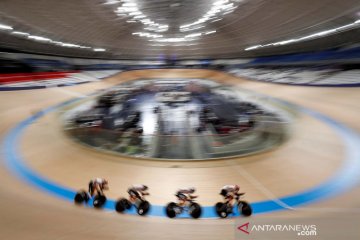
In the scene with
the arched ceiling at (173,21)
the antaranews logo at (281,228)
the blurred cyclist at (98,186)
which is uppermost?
the arched ceiling at (173,21)

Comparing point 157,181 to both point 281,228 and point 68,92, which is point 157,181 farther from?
point 68,92

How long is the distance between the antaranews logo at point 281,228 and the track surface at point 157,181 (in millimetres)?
89

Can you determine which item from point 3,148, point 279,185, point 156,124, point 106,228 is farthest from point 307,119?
point 3,148

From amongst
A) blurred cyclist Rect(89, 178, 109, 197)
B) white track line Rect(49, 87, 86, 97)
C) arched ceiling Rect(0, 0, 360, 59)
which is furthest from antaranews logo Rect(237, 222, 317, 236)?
white track line Rect(49, 87, 86, 97)

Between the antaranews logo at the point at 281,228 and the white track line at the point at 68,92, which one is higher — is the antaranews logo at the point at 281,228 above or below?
below

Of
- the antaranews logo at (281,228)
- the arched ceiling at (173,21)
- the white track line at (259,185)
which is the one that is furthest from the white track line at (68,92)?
the antaranews logo at (281,228)

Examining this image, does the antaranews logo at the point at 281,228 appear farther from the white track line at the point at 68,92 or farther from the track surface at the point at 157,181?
the white track line at the point at 68,92

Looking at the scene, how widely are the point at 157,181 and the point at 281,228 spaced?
138cm

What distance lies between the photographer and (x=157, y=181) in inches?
111

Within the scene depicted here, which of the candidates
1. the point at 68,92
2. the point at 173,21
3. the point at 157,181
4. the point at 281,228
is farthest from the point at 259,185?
the point at 68,92

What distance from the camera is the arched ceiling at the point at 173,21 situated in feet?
11.8

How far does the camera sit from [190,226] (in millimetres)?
1958

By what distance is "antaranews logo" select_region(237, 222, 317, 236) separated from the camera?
1.78m

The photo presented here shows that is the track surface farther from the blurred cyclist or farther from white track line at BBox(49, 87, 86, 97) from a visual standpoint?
white track line at BBox(49, 87, 86, 97)
